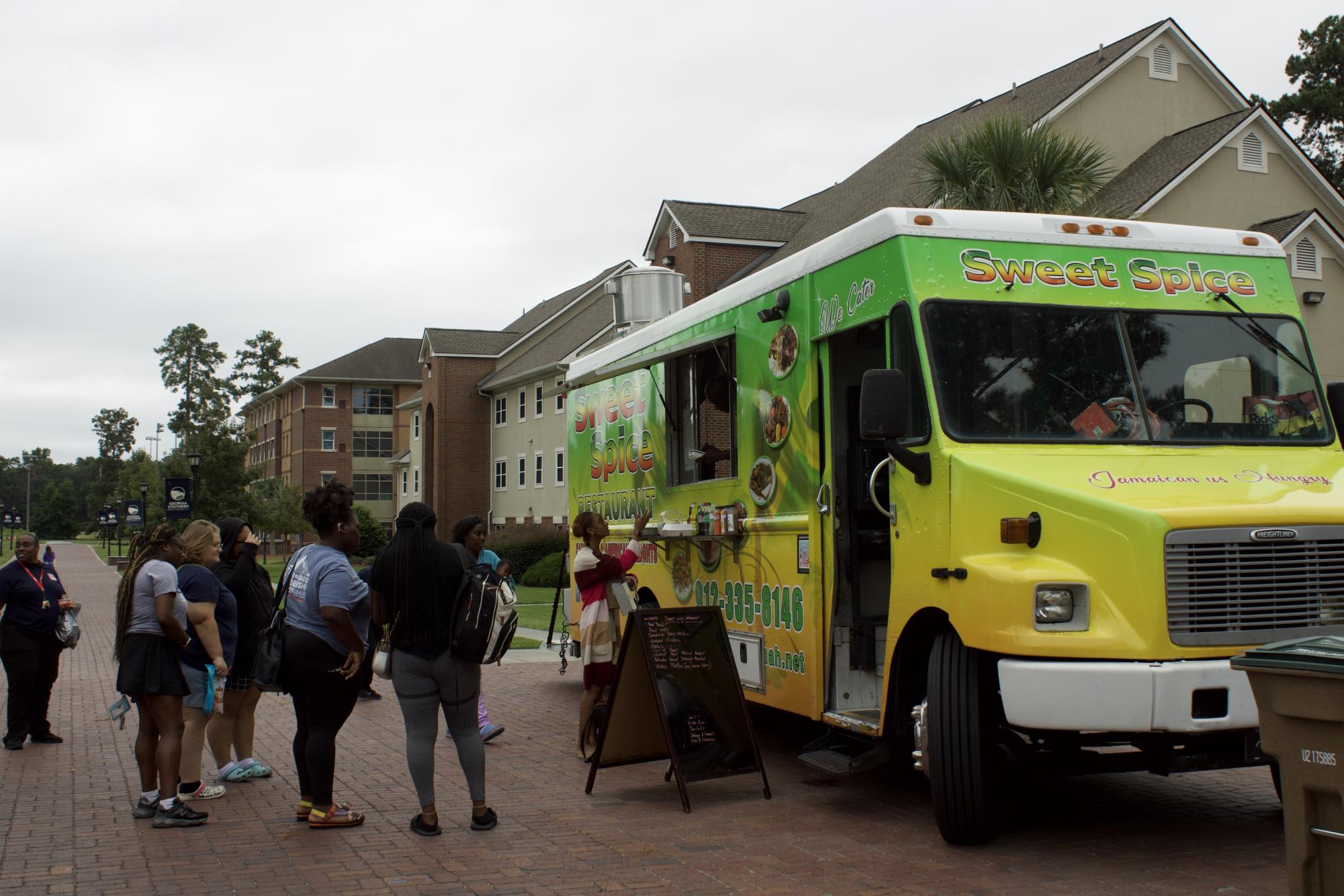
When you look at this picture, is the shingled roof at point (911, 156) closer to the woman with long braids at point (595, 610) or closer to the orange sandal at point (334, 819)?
the woman with long braids at point (595, 610)

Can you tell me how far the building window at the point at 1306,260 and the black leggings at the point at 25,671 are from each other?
72.8 ft

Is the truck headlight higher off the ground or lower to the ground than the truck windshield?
lower

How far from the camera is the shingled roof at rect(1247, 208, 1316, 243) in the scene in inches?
926

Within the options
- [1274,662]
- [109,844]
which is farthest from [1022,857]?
[109,844]

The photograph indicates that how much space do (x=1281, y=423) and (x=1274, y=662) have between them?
292cm

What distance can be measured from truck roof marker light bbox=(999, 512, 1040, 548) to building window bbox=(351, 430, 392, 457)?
78.1 metres

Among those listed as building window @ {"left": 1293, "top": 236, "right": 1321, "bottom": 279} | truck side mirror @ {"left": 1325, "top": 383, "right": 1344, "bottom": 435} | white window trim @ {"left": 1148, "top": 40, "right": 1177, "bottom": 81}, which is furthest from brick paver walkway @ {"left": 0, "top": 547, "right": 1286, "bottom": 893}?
white window trim @ {"left": 1148, "top": 40, "right": 1177, "bottom": 81}

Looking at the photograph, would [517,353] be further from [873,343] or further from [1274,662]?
[1274,662]

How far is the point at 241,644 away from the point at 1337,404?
22.7 feet

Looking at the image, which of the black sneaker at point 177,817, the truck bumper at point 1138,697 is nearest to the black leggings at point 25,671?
the black sneaker at point 177,817

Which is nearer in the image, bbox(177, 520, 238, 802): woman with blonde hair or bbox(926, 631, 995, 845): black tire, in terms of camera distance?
bbox(926, 631, 995, 845): black tire

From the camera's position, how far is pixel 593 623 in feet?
29.8

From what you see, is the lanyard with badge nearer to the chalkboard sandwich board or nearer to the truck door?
the chalkboard sandwich board

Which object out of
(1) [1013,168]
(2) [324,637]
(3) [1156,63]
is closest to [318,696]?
(2) [324,637]
